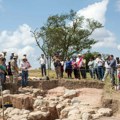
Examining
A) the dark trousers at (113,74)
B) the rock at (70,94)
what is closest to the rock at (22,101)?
the rock at (70,94)

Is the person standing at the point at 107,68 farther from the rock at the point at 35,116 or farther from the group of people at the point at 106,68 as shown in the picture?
the rock at the point at 35,116

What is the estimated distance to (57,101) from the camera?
20719 millimetres

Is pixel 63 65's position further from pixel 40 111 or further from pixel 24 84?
pixel 40 111

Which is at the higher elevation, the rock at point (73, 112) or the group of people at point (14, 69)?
the group of people at point (14, 69)

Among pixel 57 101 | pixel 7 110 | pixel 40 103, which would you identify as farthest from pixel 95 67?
pixel 7 110

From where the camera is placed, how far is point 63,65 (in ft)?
88.2

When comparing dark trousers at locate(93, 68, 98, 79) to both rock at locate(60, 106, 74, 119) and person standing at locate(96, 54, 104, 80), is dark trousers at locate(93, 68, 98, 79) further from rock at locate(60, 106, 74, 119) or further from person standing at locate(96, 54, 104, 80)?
rock at locate(60, 106, 74, 119)

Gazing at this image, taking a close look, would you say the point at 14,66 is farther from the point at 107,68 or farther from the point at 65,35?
the point at 65,35

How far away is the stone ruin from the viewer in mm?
15836

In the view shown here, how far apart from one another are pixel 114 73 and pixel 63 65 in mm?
6624

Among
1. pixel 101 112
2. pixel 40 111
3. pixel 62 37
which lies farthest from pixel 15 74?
pixel 62 37

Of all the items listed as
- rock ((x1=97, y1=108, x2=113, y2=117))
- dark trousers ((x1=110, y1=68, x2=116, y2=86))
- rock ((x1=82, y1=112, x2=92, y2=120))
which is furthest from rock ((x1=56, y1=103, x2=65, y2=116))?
rock ((x1=82, y1=112, x2=92, y2=120))

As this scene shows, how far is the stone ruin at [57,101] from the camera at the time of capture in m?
15.8

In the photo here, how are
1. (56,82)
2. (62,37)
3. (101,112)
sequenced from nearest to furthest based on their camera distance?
(101,112) < (56,82) < (62,37)
